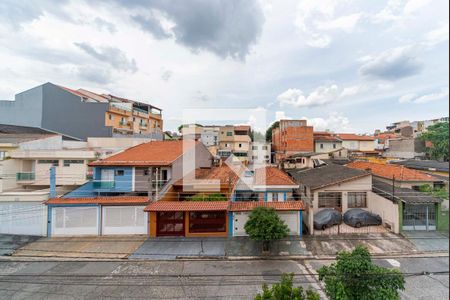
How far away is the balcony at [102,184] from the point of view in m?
14.5

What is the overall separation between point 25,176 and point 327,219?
70.1 feet

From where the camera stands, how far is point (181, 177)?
55.2 ft

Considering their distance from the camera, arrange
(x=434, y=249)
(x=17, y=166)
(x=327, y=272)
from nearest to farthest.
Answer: (x=327, y=272) → (x=434, y=249) → (x=17, y=166)

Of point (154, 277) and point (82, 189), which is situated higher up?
point (82, 189)

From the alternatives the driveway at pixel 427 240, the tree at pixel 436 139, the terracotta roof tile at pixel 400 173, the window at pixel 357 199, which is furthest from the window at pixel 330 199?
the tree at pixel 436 139

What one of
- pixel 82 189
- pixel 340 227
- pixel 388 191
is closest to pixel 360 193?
pixel 388 191

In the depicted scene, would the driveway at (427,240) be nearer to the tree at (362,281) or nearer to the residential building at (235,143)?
the tree at (362,281)

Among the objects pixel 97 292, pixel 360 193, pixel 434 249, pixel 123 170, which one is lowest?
pixel 97 292

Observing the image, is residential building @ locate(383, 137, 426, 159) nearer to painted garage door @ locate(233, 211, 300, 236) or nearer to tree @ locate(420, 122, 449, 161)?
tree @ locate(420, 122, 449, 161)

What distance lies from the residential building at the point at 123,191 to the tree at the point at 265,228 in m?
6.17

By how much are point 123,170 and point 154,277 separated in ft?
26.1

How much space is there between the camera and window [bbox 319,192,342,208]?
48.2 feet

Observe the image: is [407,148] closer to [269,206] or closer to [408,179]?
[408,179]

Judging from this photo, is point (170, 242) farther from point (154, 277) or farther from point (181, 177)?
point (181, 177)
